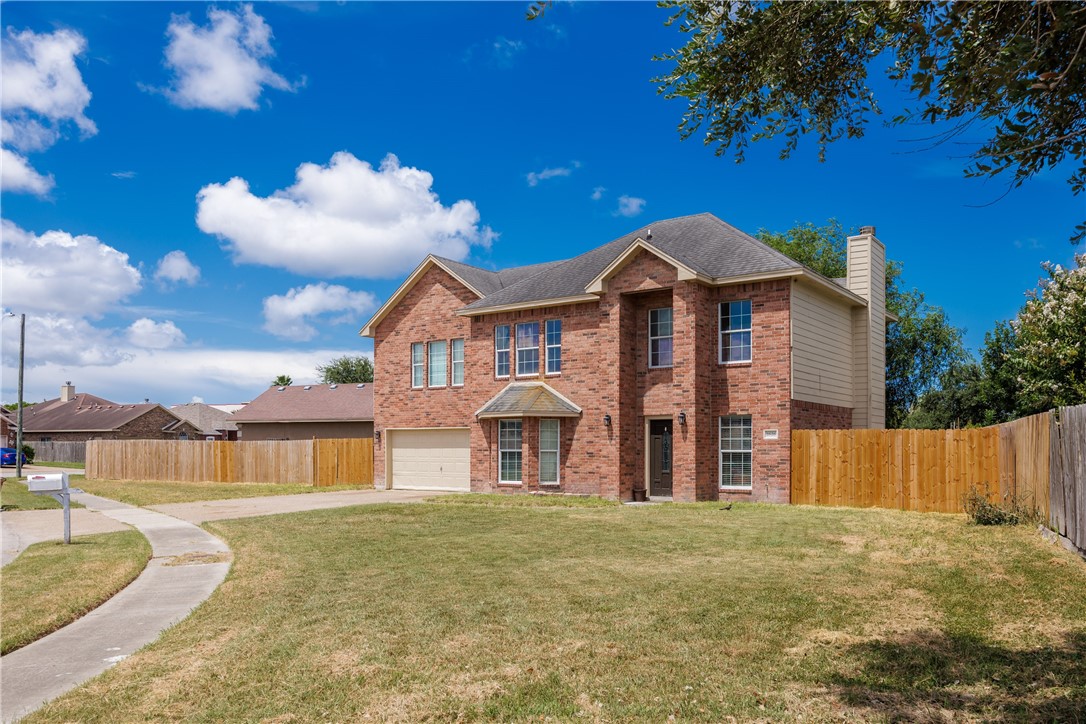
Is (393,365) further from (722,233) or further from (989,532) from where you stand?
(989,532)

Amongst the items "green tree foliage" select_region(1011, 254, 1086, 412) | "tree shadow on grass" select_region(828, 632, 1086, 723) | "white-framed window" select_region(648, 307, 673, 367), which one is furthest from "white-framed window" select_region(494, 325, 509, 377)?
"tree shadow on grass" select_region(828, 632, 1086, 723)

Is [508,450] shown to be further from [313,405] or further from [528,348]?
[313,405]

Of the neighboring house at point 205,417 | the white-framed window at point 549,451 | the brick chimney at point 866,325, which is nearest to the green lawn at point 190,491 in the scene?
the white-framed window at point 549,451

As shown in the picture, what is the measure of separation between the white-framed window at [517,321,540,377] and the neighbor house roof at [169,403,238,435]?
52133 mm

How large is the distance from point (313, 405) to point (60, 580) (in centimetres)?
3559

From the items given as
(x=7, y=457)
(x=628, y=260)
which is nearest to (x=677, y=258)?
(x=628, y=260)

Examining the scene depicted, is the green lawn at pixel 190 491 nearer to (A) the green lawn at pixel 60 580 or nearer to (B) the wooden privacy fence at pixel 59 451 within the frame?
(A) the green lawn at pixel 60 580

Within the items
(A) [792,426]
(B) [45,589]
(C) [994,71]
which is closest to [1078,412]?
(C) [994,71]

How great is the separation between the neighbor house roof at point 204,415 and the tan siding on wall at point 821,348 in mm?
59157

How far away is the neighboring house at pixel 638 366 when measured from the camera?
2188 centimetres

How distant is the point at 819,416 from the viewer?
23031 mm

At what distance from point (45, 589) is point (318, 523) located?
7064mm

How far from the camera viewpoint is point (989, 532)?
13.6 metres

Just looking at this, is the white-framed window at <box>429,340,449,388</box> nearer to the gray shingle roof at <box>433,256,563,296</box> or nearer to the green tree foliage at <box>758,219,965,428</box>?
the gray shingle roof at <box>433,256,563,296</box>
